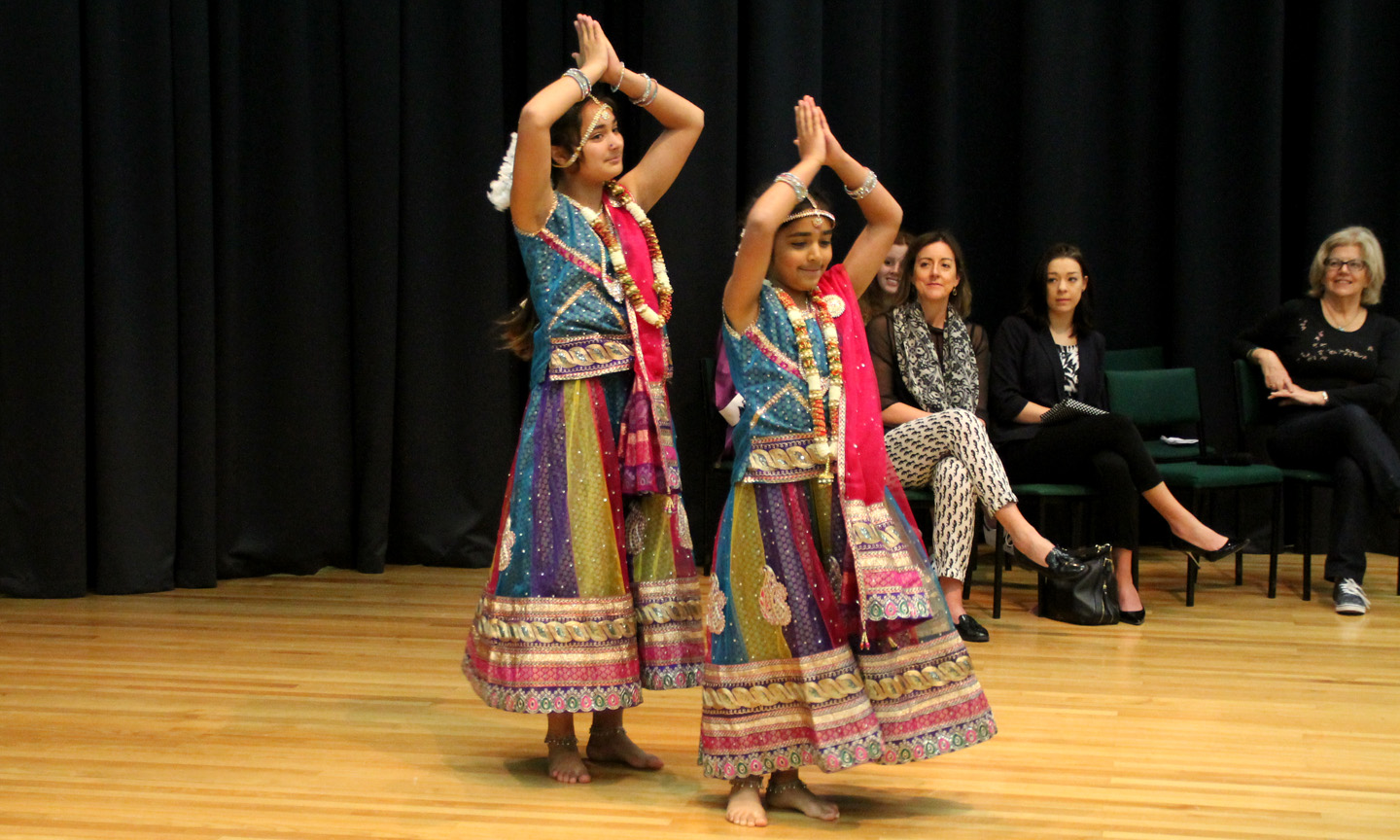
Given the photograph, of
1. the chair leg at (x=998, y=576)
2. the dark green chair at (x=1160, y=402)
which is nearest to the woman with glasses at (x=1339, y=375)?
the dark green chair at (x=1160, y=402)

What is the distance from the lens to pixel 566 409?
3016 mm

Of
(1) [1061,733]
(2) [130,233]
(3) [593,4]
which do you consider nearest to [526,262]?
(1) [1061,733]

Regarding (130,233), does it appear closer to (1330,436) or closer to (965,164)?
(965,164)

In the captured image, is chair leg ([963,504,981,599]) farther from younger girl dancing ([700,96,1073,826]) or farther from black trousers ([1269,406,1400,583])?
younger girl dancing ([700,96,1073,826])

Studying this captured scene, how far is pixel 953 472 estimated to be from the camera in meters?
4.68

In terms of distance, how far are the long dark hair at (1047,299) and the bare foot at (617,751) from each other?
283 cm

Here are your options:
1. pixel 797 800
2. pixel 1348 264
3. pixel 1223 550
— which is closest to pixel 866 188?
pixel 797 800

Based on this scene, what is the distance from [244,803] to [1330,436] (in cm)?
410

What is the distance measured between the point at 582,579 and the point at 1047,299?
2970 millimetres

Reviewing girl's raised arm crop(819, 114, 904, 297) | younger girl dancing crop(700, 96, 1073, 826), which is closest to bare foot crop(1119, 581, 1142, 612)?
younger girl dancing crop(700, 96, 1073, 826)

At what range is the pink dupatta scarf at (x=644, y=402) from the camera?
2.99 m

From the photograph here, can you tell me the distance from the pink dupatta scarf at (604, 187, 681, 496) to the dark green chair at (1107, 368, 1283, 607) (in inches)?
105

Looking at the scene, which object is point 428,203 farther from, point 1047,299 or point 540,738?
point 540,738

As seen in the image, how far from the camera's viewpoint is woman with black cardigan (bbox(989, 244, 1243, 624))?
16.0 feet
